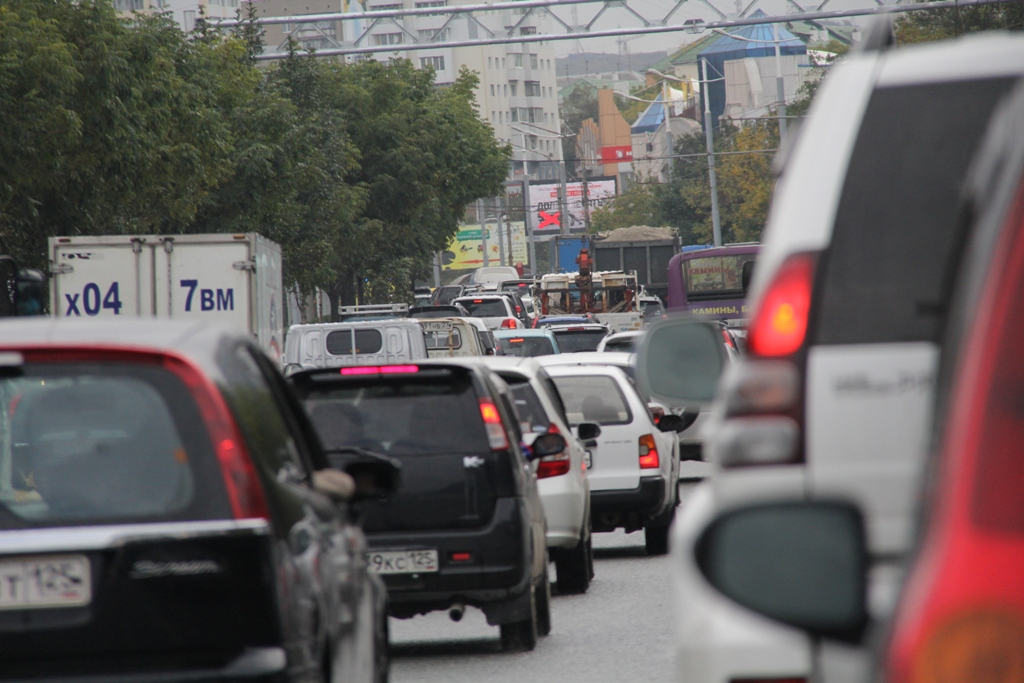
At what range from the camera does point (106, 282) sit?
23969 millimetres

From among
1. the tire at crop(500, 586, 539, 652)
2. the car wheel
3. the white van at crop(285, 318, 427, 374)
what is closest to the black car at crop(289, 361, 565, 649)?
the tire at crop(500, 586, 539, 652)

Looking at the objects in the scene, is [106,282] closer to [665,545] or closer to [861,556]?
[665,545]

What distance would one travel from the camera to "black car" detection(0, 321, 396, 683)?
13.6 feet

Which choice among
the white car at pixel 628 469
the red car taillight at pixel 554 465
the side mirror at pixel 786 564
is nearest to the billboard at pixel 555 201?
the white car at pixel 628 469

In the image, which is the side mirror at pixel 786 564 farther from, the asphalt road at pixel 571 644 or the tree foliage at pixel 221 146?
the tree foliage at pixel 221 146

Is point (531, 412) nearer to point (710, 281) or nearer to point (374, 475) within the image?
point (374, 475)

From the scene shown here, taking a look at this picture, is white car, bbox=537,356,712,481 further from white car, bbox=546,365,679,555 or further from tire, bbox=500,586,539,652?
tire, bbox=500,586,539,652

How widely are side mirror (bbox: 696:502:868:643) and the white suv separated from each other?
1.15 m

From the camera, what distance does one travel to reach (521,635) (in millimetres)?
9836

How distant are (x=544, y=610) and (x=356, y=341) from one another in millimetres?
17710

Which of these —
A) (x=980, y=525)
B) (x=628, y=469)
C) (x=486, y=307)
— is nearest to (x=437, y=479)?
(x=628, y=469)

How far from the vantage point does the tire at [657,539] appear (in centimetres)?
1497

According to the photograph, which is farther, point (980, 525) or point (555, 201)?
point (555, 201)

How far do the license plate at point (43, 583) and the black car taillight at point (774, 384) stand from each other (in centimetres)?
169
